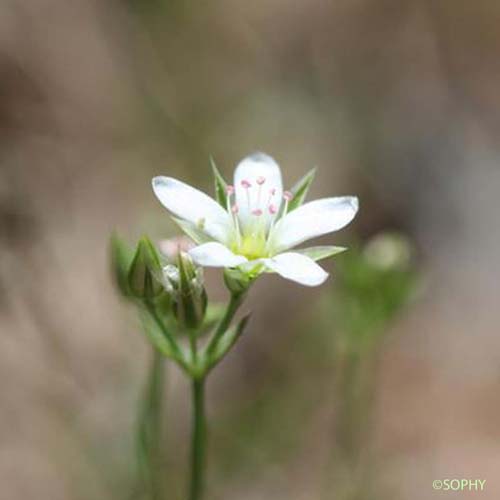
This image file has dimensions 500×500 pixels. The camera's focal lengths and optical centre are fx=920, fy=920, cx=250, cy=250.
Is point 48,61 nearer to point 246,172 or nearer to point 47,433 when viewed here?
point 47,433

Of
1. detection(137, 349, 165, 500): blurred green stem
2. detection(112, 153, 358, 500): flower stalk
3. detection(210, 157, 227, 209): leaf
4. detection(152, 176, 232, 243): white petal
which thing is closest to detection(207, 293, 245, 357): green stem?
detection(112, 153, 358, 500): flower stalk


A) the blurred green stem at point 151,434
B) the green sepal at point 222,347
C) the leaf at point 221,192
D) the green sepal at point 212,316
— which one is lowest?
the blurred green stem at point 151,434

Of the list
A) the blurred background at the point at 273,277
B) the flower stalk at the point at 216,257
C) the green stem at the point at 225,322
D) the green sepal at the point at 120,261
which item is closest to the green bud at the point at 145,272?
the flower stalk at the point at 216,257

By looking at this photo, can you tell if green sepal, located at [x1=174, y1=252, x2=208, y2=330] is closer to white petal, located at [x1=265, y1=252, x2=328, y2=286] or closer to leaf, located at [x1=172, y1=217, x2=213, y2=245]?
leaf, located at [x1=172, y1=217, x2=213, y2=245]

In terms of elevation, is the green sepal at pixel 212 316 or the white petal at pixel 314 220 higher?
the white petal at pixel 314 220

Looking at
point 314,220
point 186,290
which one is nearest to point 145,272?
point 186,290

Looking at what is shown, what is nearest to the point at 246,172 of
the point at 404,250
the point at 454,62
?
the point at 404,250

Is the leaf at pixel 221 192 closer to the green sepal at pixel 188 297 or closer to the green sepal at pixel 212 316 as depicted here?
the green sepal at pixel 188 297
